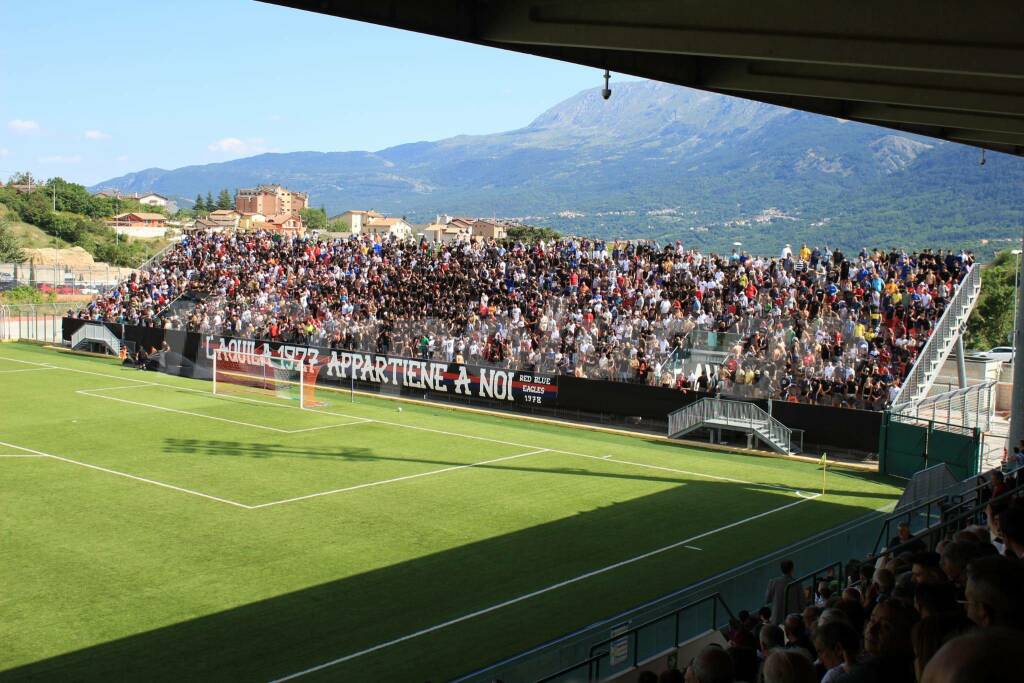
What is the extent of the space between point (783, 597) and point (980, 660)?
451 inches

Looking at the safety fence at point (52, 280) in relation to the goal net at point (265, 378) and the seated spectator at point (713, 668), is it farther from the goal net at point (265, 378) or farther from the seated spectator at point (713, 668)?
the seated spectator at point (713, 668)

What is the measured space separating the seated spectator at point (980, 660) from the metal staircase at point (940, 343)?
2856 cm

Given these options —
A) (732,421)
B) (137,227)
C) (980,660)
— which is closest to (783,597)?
(980,660)

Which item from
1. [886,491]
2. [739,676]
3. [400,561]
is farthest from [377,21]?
[886,491]

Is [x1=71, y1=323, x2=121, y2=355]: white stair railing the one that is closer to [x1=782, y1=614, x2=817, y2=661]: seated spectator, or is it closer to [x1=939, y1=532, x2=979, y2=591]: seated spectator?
[x1=782, y1=614, x2=817, y2=661]: seated spectator

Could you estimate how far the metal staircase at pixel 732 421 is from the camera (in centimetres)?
3083

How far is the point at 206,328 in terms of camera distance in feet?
160

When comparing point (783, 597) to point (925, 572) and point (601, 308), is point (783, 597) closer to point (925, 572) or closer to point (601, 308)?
point (925, 572)

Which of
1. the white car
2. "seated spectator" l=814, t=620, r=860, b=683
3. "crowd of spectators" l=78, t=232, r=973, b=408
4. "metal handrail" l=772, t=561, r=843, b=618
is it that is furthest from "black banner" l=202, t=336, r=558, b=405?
"seated spectator" l=814, t=620, r=860, b=683

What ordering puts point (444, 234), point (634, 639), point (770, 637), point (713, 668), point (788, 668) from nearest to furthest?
1. point (788, 668)
2. point (713, 668)
3. point (770, 637)
4. point (634, 639)
5. point (444, 234)

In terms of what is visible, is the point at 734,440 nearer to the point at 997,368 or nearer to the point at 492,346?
the point at 492,346

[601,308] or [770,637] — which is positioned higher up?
[601,308]

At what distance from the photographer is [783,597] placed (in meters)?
12.9

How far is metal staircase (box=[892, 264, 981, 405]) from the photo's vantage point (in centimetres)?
2984
